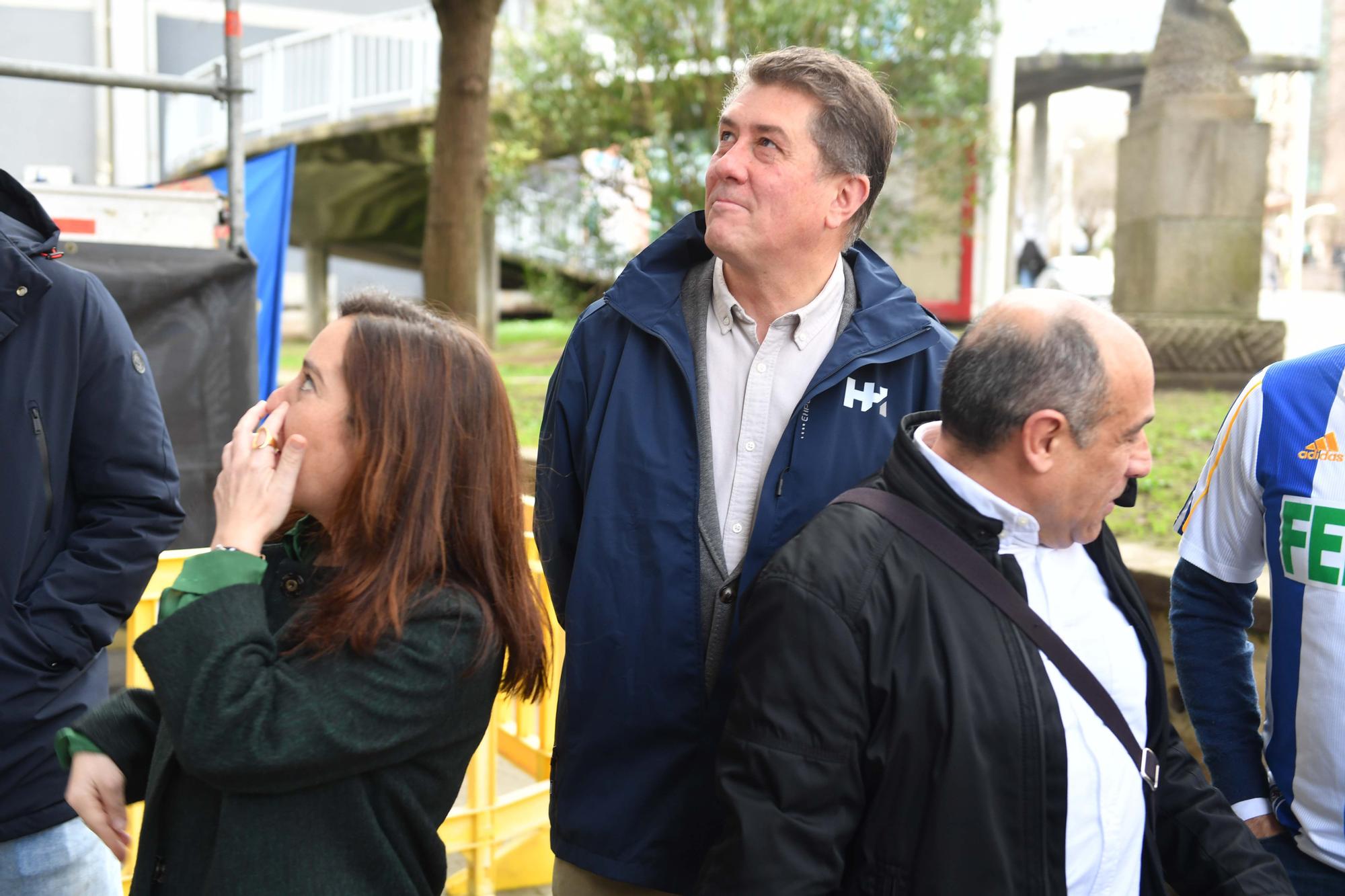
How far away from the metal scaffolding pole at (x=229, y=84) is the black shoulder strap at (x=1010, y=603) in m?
4.34

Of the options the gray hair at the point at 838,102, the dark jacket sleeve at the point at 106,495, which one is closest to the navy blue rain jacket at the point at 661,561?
the gray hair at the point at 838,102

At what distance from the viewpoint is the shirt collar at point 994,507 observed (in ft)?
6.16

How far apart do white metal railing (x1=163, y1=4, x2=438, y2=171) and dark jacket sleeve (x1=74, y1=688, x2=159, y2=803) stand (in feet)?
62.3

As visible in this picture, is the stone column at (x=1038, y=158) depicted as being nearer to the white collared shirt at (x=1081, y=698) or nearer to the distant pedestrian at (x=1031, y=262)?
the distant pedestrian at (x=1031, y=262)

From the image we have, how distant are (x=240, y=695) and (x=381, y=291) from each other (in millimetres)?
684

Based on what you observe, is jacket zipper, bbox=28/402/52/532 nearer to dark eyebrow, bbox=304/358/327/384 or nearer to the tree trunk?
dark eyebrow, bbox=304/358/327/384

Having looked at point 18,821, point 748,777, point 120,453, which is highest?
point 120,453

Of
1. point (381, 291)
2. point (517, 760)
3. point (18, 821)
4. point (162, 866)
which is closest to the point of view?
point (162, 866)

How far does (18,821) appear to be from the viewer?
8.25ft

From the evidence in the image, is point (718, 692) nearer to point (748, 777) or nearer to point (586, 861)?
point (586, 861)

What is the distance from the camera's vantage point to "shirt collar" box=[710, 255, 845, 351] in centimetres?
251

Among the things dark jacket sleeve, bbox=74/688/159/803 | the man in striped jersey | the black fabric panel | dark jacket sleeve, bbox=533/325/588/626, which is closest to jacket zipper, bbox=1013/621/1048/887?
the man in striped jersey

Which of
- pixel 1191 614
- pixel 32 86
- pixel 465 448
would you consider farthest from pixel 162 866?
pixel 32 86

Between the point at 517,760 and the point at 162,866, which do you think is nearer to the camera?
the point at 162,866
